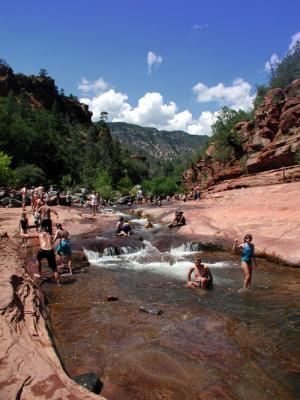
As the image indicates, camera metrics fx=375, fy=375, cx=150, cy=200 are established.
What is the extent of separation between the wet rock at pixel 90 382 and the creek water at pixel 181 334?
14 cm

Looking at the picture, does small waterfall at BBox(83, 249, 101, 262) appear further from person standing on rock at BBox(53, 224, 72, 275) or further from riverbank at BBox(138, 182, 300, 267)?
riverbank at BBox(138, 182, 300, 267)

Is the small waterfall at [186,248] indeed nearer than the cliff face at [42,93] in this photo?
Yes

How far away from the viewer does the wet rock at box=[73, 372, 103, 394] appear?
224 inches

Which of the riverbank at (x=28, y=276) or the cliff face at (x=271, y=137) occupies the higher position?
the cliff face at (x=271, y=137)

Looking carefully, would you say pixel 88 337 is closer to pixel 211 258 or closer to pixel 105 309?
pixel 105 309

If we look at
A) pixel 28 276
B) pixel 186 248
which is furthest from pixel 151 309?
pixel 186 248

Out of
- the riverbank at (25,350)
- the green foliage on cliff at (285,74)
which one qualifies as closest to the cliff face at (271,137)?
the green foliage on cliff at (285,74)

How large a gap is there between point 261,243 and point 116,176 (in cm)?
7511

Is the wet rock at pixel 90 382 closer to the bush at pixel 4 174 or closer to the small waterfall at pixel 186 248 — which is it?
the small waterfall at pixel 186 248

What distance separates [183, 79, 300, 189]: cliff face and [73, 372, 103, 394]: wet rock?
99.4 feet

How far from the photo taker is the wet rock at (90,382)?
5.70m

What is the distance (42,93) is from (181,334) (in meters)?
127

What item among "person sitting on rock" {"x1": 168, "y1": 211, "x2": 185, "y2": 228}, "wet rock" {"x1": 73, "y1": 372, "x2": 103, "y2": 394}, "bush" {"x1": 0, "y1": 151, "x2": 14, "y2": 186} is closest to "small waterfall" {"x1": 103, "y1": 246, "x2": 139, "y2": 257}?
"person sitting on rock" {"x1": 168, "y1": 211, "x2": 185, "y2": 228}

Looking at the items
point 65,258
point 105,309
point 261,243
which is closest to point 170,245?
point 261,243
